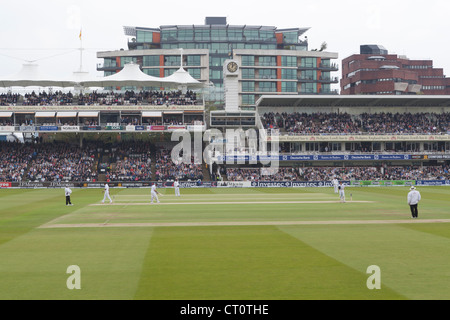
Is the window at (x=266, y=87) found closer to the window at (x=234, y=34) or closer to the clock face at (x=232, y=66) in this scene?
the window at (x=234, y=34)

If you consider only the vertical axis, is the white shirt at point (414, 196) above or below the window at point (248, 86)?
below

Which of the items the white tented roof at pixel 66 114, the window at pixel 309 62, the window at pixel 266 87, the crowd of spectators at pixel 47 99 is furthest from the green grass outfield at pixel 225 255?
the window at pixel 309 62

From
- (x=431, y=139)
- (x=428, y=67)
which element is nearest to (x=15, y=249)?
(x=431, y=139)

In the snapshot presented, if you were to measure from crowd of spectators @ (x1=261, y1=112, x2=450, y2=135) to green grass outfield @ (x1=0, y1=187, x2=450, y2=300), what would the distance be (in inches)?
1553

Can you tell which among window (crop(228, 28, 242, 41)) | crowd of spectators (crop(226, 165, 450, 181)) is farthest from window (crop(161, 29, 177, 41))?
crowd of spectators (crop(226, 165, 450, 181))

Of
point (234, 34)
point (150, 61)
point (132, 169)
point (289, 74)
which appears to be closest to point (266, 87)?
point (289, 74)

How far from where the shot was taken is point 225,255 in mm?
13352

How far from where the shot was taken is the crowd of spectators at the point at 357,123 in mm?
62781

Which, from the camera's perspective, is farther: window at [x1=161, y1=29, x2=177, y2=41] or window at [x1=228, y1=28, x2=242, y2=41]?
window at [x1=228, y1=28, x2=242, y2=41]

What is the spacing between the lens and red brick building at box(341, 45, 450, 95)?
113m

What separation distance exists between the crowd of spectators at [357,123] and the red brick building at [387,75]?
4827 centimetres

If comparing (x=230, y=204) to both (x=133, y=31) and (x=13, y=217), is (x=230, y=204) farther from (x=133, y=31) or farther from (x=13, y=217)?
(x=133, y=31)

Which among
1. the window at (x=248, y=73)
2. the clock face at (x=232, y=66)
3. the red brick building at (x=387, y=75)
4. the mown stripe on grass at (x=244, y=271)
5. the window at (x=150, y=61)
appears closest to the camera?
the mown stripe on grass at (x=244, y=271)

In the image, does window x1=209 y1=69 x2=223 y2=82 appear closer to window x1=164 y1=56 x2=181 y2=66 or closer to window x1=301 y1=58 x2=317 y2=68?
window x1=164 y1=56 x2=181 y2=66
